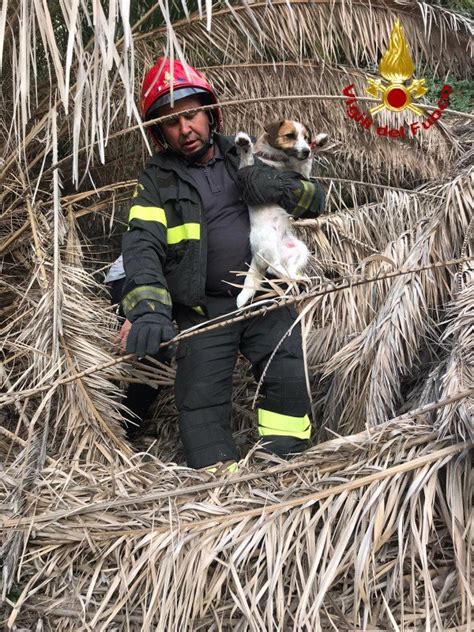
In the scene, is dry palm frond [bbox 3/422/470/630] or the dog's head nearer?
dry palm frond [bbox 3/422/470/630]

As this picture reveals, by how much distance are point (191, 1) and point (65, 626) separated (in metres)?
3.03

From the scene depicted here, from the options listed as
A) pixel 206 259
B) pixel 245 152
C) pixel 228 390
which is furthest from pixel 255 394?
pixel 245 152

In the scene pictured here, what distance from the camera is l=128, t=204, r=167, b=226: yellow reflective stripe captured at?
2.32m

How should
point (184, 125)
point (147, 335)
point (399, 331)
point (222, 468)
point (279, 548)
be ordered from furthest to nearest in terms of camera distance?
point (184, 125) < point (399, 331) < point (222, 468) < point (147, 335) < point (279, 548)

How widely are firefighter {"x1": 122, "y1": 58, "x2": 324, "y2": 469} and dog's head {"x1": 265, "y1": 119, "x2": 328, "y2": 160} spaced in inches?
3.6

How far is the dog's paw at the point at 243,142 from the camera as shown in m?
2.29

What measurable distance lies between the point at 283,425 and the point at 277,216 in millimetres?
768

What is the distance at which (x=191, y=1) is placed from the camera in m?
3.41

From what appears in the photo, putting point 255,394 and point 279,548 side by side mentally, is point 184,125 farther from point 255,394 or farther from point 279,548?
point 279,548

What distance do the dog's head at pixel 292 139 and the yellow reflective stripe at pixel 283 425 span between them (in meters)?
0.97

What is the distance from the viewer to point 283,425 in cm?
231

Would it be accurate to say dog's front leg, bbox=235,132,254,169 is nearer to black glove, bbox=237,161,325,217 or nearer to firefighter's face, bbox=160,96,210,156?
black glove, bbox=237,161,325,217

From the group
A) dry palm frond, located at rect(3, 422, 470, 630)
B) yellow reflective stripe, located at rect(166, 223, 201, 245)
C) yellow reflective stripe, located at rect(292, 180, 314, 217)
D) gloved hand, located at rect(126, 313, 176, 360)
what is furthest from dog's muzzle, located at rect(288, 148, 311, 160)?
dry palm frond, located at rect(3, 422, 470, 630)

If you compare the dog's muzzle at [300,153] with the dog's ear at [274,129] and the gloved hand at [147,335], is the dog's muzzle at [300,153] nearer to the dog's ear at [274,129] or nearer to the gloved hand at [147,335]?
the dog's ear at [274,129]
